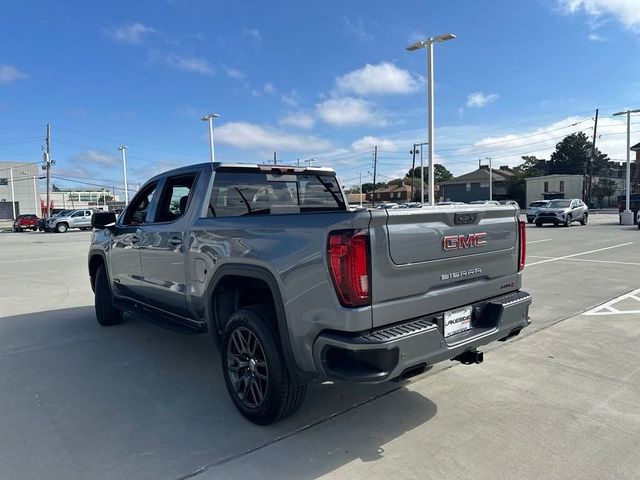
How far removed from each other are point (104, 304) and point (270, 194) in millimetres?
2988

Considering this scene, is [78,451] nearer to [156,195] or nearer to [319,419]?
[319,419]

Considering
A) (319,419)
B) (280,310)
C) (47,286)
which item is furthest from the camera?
(47,286)

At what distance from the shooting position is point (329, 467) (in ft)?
9.37

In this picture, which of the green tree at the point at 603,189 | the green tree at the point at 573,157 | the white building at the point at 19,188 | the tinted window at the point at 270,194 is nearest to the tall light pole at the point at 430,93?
the tinted window at the point at 270,194

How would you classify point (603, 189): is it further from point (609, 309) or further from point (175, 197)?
point (175, 197)

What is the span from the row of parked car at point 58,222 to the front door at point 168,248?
34.3 meters

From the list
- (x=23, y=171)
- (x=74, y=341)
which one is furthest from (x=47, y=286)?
(x=23, y=171)

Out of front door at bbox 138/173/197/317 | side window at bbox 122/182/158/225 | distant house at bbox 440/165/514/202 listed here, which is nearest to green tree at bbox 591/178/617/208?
distant house at bbox 440/165/514/202

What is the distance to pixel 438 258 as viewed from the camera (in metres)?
3.10

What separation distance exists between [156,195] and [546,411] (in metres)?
3.96

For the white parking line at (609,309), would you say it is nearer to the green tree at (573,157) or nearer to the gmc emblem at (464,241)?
the gmc emblem at (464,241)

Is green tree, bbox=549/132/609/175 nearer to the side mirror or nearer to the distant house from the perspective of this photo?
the distant house

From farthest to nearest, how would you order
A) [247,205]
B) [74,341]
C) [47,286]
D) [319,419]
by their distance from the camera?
[47,286] < [74,341] < [247,205] < [319,419]

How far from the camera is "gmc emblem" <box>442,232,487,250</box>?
3.15 metres
